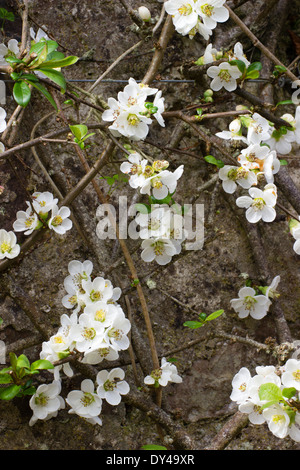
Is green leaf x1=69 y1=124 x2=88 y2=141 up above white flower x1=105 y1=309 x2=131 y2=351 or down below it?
above

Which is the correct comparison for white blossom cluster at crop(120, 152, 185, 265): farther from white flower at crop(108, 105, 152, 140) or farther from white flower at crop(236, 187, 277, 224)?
white flower at crop(236, 187, 277, 224)

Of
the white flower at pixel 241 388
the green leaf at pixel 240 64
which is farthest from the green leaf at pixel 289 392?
the green leaf at pixel 240 64

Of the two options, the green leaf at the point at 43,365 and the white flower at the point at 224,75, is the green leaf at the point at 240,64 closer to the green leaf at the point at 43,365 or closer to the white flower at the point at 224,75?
the white flower at the point at 224,75

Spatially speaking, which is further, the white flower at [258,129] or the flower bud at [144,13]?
the flower bud at [144,13]

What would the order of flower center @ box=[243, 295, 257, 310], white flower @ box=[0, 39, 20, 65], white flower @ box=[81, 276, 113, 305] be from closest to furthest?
1. white flower @ box=[81, 276, 113, 305]
2. white flower @ box=[0, 39, 20, 65]
3. flower center @ box=[243, 295, 257, 310]

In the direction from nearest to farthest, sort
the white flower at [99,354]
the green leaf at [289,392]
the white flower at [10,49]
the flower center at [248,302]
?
the green leaf at [289,392], the white flower at [99,354], the white flower at [10,49], the flower center at [248,302]

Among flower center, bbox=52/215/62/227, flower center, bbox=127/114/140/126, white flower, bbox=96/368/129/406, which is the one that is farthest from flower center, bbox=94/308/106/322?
flower center, bbox=127/114/140/126

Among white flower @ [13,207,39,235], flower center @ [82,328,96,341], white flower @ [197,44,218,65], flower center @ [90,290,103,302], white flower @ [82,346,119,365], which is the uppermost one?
white flower @ [197,44,218,65]
